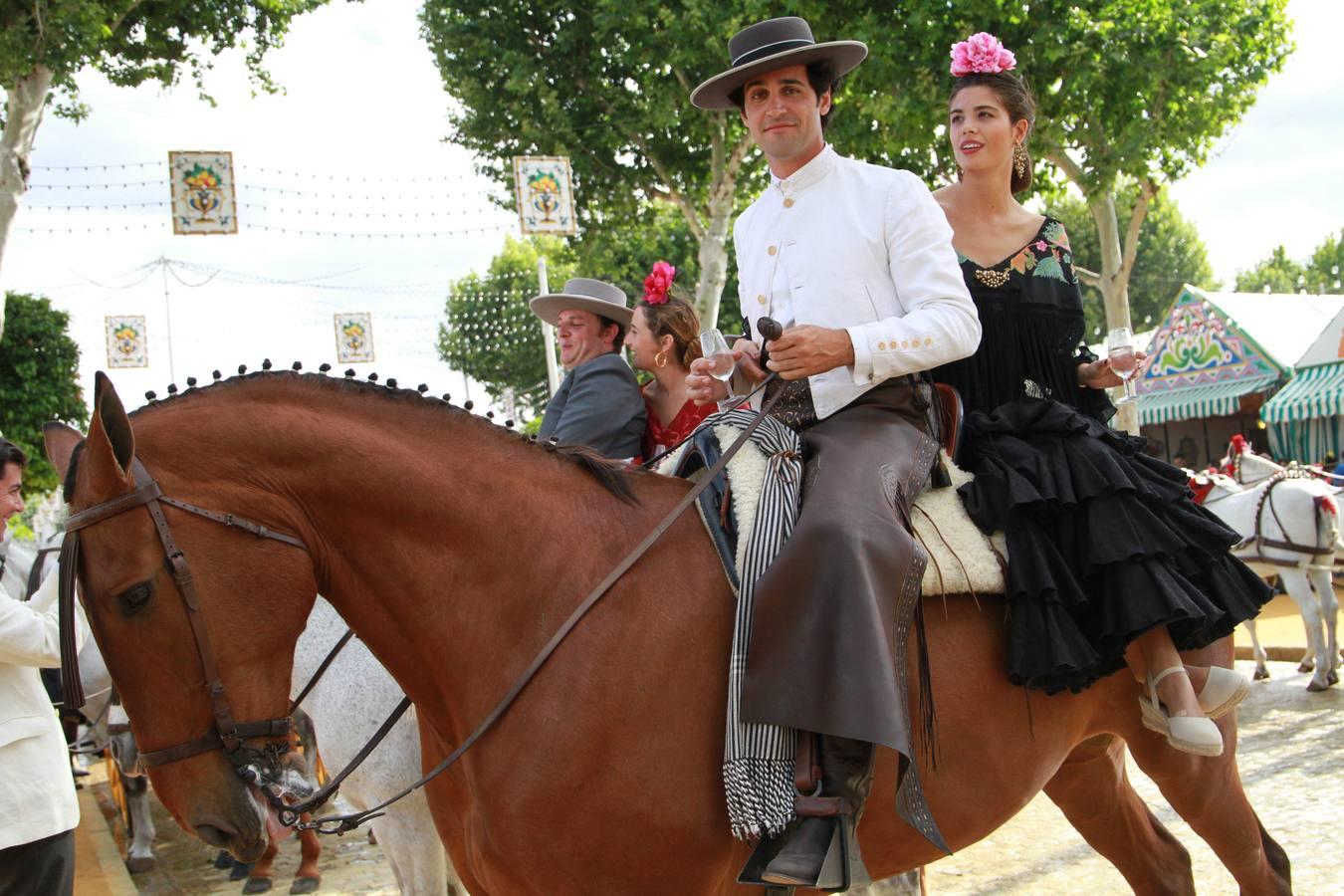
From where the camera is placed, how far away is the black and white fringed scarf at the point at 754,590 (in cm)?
252

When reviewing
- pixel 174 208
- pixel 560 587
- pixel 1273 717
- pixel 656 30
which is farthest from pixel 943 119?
pixel 560 587

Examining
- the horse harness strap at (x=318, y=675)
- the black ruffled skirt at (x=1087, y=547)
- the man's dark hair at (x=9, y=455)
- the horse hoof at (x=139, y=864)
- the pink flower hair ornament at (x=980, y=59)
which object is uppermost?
the pink flower hair ornament at (x=980, y=59)

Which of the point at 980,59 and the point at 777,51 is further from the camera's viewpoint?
the point at 980,59

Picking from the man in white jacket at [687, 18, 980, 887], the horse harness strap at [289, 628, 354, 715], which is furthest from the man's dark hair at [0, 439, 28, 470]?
the man in white jacket at [687, 18, 980, 887]

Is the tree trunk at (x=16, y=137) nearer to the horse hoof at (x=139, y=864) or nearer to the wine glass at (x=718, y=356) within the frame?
the horse hoof at (x=139, y=864)

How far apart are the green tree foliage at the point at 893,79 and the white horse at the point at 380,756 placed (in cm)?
1078

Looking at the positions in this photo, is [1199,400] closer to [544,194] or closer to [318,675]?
[544,194]

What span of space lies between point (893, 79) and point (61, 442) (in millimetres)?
12398

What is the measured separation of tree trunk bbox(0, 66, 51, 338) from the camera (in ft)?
40.7

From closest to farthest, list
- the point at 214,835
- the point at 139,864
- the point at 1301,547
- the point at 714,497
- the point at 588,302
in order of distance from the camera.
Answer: the point at 214,835 < the point at 714,497 < the point at 588,302 < the point at 139,864 < the point at 1301,547

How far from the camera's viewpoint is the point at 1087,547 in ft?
10.5

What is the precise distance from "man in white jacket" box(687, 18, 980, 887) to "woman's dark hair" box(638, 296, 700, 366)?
58.9 inches

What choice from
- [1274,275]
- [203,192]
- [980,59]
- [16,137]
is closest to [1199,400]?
[203,192]

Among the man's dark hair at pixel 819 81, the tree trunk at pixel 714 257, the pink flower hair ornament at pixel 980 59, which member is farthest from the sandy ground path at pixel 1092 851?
the tree trunk at pixel 714 257
